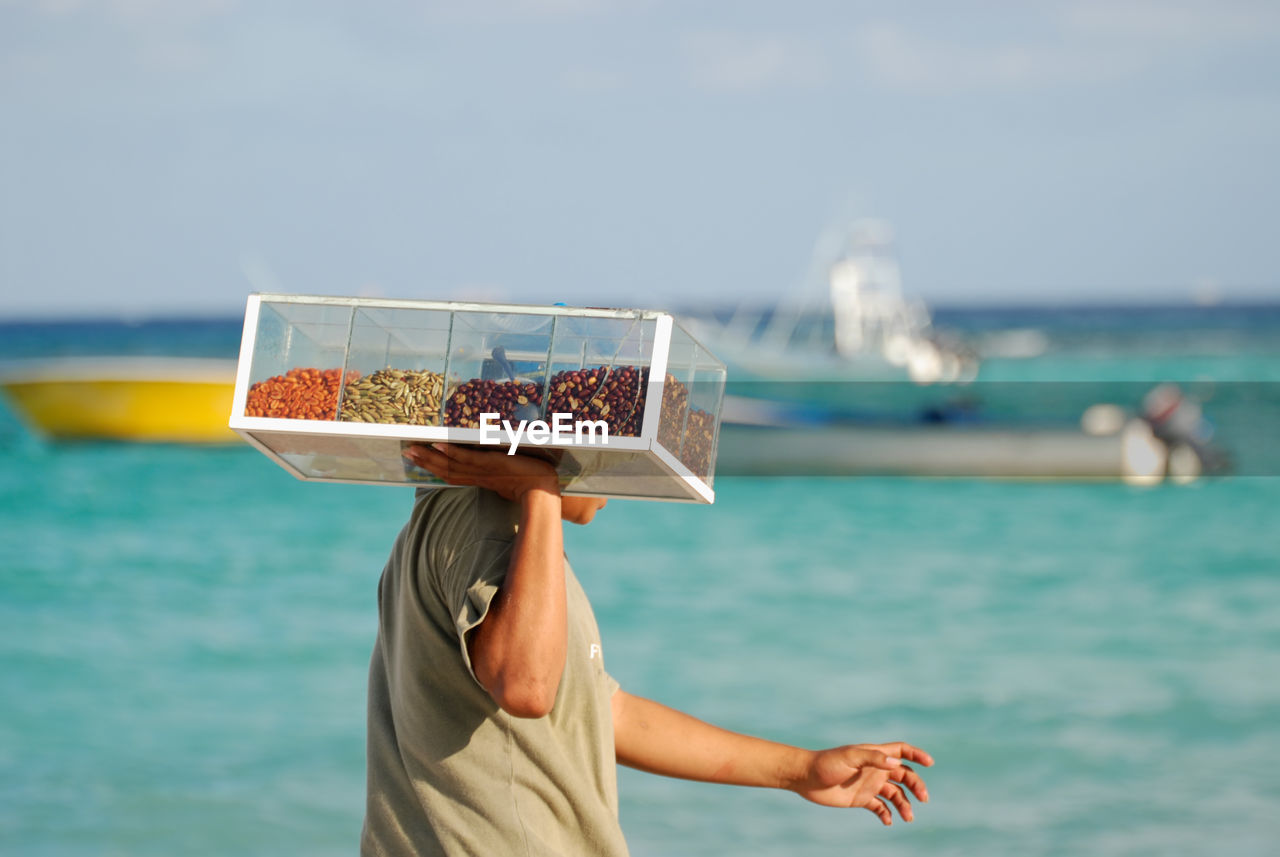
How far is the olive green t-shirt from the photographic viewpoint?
4.87 ft

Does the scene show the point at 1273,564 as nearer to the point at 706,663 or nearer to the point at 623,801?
the point at 706,663

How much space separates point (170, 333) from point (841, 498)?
3556 cm

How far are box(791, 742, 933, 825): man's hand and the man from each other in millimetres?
341

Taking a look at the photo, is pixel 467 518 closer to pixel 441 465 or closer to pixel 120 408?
pixel 441 465

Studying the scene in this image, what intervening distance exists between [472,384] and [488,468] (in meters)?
0.09

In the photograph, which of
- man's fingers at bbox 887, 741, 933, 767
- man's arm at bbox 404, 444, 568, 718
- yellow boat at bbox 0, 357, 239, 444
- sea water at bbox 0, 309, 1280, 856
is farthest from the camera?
yellow boat at bbox 0, 357, 239, 444

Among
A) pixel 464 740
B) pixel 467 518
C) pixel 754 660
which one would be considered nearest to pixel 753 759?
pixel 464 740

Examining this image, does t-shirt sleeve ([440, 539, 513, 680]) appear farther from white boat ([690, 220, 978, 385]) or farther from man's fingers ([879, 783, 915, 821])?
white boat ([690, 220, 978, 385])

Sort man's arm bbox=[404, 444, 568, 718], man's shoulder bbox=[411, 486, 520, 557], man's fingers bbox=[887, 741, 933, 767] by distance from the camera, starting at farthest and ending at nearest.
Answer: man's fingers bbox=[887, 741, 933, 767], man's shoulder bbox=[411, 486, 520, 557], man's arm bbox=[404, 444, 568, 718]

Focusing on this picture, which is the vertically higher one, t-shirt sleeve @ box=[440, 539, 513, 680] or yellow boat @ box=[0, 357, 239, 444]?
yellow boat @ box=[0, 357, 239, 444]

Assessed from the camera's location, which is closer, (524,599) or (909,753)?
(524,599)

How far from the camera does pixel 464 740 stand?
1.50 metres

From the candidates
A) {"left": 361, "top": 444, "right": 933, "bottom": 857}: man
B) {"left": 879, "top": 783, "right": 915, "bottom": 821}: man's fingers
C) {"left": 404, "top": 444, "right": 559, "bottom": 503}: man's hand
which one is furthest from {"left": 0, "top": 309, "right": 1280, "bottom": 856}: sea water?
{"left": 404, "top": 444, "right": 559, "bottom": 503}: man's hand

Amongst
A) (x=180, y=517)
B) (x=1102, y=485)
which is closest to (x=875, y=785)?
(x=180, y=517)
